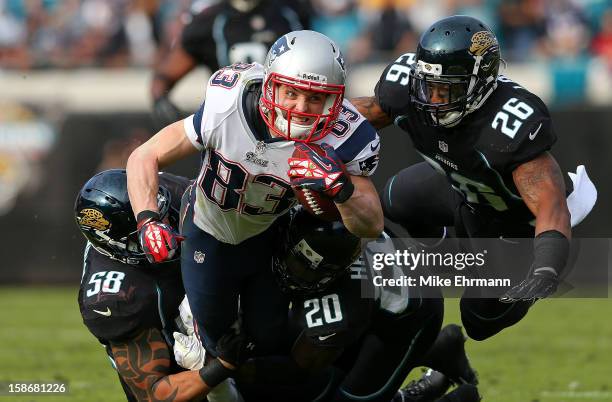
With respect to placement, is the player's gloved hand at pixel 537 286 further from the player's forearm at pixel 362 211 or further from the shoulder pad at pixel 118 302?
the shoulder pad at pixel 118 302

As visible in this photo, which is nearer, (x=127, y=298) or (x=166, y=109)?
(x=127, y=298)

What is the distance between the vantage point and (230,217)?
545 centimetres

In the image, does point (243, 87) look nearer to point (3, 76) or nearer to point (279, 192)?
point (279, 192)

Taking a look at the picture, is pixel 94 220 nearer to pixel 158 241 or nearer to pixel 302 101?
pixel 158 241

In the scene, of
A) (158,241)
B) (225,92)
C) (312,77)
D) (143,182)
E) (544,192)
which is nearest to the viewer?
(158,241)

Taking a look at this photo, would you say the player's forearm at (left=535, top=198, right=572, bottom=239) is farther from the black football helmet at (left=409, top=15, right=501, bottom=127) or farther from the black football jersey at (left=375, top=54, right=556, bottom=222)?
the black football helmet at (left=409, top=15, right=501, bottom=127)

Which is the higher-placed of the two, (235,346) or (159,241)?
(159,241)

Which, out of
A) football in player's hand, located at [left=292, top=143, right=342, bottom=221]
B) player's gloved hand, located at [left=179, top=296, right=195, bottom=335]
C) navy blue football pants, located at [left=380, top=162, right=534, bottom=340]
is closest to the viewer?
football in player's hand, located at [left=292, top=143, right=342, bottom=221]

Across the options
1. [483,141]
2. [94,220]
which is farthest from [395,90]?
[94,220]

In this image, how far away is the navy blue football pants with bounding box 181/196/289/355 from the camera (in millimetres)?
5527

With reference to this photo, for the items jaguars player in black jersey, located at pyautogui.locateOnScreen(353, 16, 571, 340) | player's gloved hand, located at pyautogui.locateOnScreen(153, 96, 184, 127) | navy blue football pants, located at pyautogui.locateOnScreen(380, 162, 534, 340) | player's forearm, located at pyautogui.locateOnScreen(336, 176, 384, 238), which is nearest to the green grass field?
navy blue football pants, located at pyautogui.locateOnScreen(380, 162, 534, 340)

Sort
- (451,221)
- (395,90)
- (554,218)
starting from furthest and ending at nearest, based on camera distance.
A: 1. (451,221)
2. (395,90)
3. (554,218)

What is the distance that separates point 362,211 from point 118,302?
131 cm

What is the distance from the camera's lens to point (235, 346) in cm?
548
